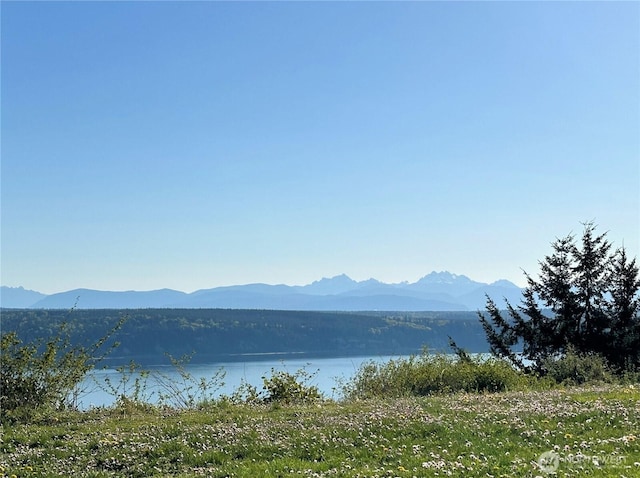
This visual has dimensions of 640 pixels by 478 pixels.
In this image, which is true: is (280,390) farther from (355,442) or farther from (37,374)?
(355,442)

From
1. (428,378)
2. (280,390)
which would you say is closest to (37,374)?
(280,390)

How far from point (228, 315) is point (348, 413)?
4512 inches

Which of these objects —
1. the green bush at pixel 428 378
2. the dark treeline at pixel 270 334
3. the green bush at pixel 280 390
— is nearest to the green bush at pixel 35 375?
the green bush at pixel 280 390

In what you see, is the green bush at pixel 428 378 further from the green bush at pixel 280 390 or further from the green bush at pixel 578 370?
the green bush at pixel 578 370

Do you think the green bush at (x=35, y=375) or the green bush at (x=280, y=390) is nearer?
the green bush at (x=35, y=375)

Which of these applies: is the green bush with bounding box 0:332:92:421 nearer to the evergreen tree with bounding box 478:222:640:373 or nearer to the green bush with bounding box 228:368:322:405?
the green bush with bounding box 228:368:322:405

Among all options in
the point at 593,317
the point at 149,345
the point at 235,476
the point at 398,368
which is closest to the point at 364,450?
the point at 235,476

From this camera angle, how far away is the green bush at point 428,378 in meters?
21.0

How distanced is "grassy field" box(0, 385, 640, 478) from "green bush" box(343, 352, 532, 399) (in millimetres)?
4780

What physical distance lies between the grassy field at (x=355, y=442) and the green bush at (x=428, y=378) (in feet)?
15.7

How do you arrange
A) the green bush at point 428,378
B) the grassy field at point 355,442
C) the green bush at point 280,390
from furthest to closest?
the green bush at point 428,378 → the green bush at point 280,390 → the grassy field at point 355,442

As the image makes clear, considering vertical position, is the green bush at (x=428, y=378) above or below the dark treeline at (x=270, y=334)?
above

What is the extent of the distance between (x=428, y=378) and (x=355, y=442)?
10457mm

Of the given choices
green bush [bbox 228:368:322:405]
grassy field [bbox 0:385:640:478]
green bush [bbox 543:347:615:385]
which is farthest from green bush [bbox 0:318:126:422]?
A: green bush [bbox 543:347:615:385]
